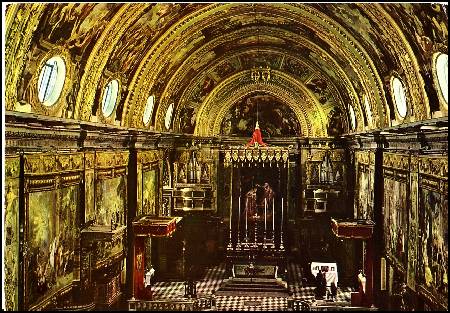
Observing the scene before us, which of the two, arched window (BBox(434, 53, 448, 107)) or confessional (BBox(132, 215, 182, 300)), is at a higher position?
arched window (BBox(434, 53, 448, 107))

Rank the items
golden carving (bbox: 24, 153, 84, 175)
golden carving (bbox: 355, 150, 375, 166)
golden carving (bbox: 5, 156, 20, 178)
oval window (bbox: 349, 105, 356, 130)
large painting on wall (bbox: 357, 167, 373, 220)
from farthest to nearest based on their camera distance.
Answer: oval window (bbox: 349, 105, 356, 130) < large painting on wall (bbox: 357, 167, 373, 220) < golden carving (bbox: 355, 150, 375, 166) < golden carving (bbox: 24, 153, 84, 175) < golden carving (bbox: 5, 156, 20, 178)

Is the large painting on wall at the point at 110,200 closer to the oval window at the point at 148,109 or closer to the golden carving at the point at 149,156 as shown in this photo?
the golden carving at the point at 149,156

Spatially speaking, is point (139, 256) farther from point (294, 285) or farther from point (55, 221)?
point (294, 285)

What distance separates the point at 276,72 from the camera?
25047 millimetres

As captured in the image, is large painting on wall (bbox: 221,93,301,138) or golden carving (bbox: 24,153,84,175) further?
large painting on wall (bbox: 221,93,301,138)

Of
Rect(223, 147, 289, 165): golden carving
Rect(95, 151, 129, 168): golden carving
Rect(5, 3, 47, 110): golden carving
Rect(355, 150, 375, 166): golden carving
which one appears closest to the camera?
Rect(5, 3, 47, 110): golden carving

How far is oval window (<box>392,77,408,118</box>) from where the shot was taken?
1597 centimetres

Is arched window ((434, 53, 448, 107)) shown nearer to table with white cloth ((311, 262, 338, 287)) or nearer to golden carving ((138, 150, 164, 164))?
table with white cloth ((311, 262, 338, 287))

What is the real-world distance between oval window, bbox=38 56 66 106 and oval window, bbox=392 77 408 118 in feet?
30.6

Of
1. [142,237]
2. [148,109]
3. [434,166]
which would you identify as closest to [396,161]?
[434,166]

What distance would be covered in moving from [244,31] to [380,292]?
1042 centimetres

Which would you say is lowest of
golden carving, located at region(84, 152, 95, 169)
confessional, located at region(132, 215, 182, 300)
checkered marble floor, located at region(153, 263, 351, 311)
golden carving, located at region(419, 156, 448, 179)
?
checkered marble floor, located at region(153, 263, 351, 311)

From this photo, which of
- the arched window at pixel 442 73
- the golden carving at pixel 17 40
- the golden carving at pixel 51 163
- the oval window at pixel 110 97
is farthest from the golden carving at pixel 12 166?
the arched window at pixel 442 73

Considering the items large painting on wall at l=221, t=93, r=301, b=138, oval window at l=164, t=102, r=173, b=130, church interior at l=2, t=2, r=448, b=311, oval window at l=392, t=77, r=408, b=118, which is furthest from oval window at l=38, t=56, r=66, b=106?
large painting on wall at l=221, t=93, r=301, b=138
